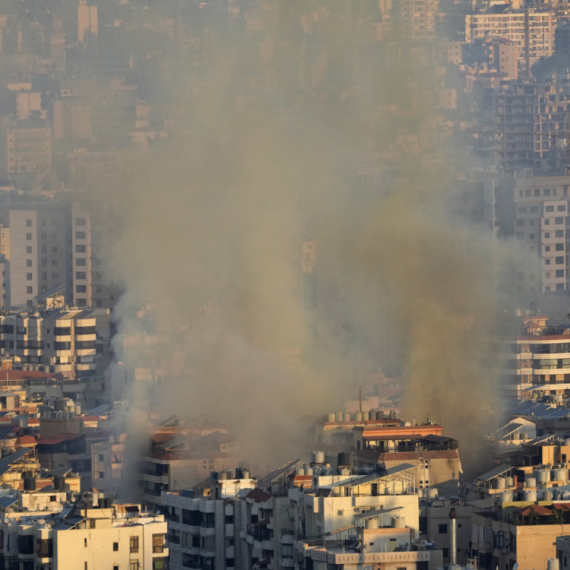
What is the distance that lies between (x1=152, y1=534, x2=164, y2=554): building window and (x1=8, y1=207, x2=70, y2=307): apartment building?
48.9 metres

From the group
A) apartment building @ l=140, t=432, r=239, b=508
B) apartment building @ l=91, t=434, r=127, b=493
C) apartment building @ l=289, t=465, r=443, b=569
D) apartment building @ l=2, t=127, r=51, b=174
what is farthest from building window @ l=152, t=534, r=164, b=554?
apartment building @ l=2, t=127, r=51, b=174

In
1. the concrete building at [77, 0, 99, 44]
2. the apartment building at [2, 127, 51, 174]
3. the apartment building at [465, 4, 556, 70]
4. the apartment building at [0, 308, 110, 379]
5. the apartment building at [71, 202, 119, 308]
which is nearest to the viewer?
the apartment building at [0, 308, 110, 379]

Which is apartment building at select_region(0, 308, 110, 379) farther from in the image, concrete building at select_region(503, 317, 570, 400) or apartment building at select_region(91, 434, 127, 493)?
apartment building at select_region(91, 434, 127, 493)

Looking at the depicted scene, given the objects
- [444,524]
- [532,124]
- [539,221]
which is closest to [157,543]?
[444,524]

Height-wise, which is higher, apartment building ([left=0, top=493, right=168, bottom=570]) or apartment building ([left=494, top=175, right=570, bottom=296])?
apartment building ([left=494, top=175, right=570, bottom=296])

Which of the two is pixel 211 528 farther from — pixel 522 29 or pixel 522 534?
pixel 522 29

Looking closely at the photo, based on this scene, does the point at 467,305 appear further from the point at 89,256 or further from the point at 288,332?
the point at 89,256

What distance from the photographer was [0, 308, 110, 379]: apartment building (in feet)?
202

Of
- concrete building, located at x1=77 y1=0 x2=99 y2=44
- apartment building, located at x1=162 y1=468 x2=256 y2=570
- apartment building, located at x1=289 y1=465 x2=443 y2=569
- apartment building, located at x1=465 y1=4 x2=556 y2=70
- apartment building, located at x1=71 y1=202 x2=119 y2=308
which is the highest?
apartment building, located at x1=465 y1=4 x2=556 y2=70

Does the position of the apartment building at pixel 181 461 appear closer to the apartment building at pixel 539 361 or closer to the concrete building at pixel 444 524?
the concrete building at pixel 444 524

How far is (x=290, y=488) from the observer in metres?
Result: 30.1

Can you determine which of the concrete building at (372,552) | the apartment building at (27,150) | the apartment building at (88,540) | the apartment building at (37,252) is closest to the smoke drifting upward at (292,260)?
the apartment building at (37,252)

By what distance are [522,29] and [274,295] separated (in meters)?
78.7

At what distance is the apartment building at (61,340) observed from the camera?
61438 mm
